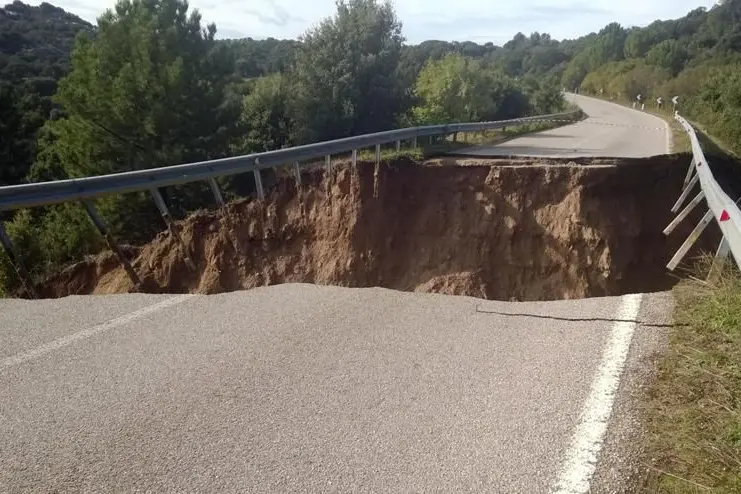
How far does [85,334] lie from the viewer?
549 centimetres

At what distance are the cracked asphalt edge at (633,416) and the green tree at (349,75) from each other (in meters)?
15.8

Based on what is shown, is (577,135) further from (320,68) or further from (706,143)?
(320,68)

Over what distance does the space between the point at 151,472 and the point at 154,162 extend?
1487cm

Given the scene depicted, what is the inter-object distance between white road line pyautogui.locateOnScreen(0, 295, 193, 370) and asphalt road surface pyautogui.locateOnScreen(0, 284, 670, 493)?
0.02 m

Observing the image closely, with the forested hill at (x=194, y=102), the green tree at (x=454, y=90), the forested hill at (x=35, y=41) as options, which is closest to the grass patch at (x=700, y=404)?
the forested hill at (x=194, y=102)

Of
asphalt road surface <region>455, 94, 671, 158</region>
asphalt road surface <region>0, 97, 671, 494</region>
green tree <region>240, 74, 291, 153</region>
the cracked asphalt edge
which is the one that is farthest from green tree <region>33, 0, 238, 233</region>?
the cracked asphalt edge

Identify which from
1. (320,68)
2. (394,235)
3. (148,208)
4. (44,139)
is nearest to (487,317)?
(394,235)

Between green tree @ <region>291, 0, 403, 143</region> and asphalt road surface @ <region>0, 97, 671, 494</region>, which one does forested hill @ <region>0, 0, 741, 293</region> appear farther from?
asphalt road surface @ <region>0, 97, 671, 494</region>

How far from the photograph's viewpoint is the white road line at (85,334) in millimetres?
4953

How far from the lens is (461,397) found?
13.6ft

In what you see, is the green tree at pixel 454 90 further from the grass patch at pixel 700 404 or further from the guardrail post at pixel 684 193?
the grass patch at pixel 700 404

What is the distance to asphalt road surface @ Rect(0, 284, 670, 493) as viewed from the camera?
3375mm

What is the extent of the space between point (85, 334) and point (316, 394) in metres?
2.53

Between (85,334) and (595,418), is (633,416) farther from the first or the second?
(85,334)
